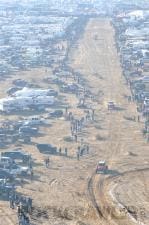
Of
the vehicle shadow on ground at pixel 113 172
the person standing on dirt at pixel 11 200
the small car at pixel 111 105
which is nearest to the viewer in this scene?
the person standing on dirt at pixel 11 200

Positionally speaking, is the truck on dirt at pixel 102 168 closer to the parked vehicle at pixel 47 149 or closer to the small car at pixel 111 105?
the parked vehicle at pixel 47 149

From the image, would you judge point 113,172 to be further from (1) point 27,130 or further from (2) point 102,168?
(1) point 27,130

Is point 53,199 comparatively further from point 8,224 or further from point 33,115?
point 33,115

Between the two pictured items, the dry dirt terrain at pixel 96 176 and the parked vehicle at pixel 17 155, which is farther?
the parked vehicle at pixel 17 155

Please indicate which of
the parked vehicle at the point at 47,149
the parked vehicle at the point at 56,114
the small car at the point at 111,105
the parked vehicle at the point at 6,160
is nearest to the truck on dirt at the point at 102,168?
the parked vehicle at the point at 47,149

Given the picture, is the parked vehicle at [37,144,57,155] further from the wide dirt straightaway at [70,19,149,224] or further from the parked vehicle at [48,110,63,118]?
the parked vehicle at [48,110,63,118]

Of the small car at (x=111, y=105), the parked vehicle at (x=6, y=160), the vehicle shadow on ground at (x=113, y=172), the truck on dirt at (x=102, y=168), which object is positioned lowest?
the vehicle shadow on ground at (x=113, y=172)

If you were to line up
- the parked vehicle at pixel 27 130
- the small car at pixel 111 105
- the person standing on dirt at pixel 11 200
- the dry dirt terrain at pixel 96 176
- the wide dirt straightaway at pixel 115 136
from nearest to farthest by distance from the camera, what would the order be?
the dry dirt terrain at pixel 96 176 → the person standing on dirt at pixel 11 200 → the wide dirt straightaway at pixel 115 136 → the parked vehicle at pixel 27 130 → the small car at pixel 111 105

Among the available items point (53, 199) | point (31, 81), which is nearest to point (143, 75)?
point (31, 81)

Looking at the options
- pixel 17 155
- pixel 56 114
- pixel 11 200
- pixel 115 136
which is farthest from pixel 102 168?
pixel 56 114
